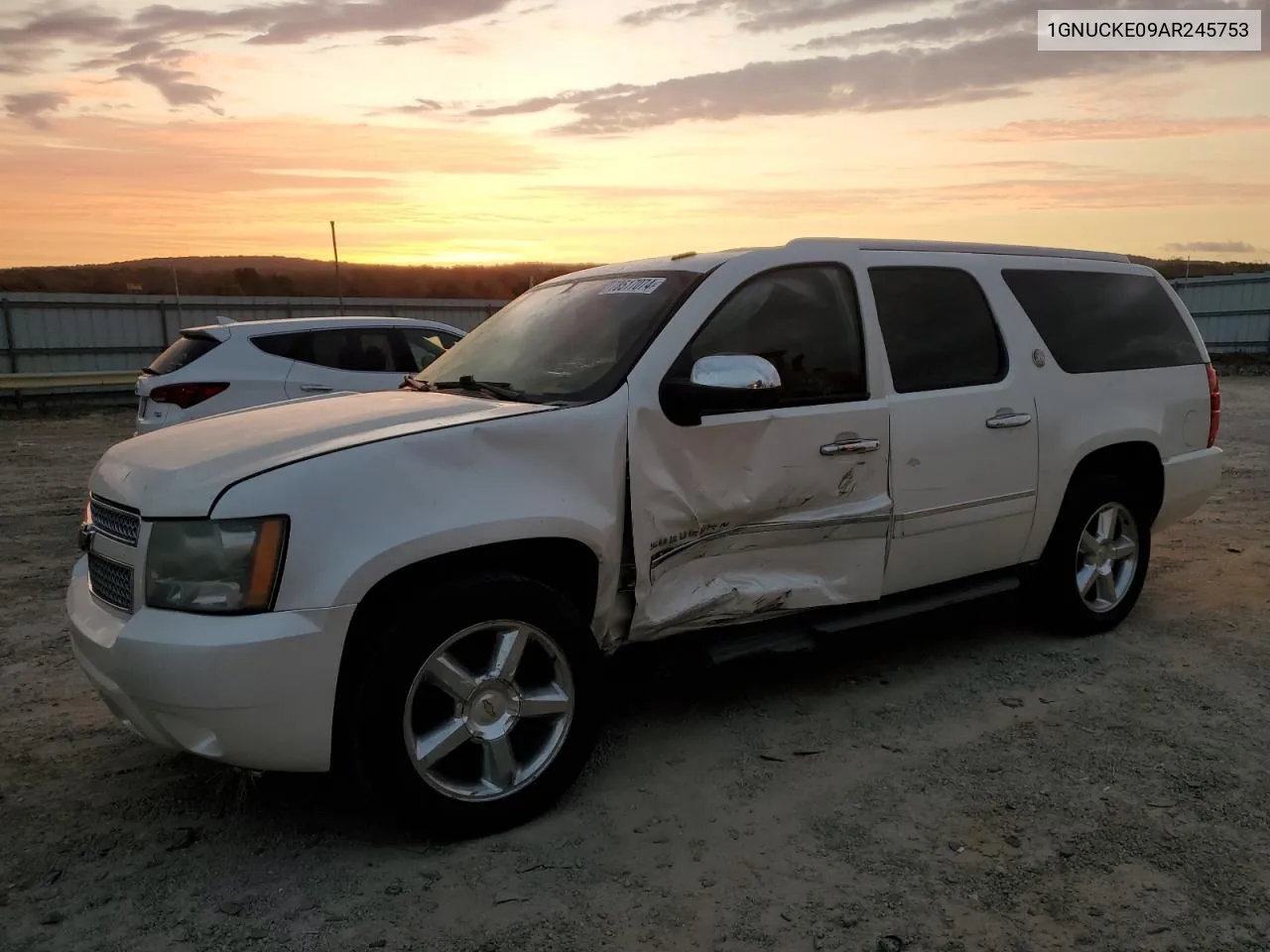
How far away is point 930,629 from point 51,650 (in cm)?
448

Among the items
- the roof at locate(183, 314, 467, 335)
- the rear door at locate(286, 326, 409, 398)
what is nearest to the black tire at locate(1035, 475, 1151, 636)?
the rear door at locate(286, 326, 409, 398)

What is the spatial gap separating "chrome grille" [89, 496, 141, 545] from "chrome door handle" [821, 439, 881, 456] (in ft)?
7.88

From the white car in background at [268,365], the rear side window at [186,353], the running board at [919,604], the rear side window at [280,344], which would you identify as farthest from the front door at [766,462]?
the rear side window at [186,353]

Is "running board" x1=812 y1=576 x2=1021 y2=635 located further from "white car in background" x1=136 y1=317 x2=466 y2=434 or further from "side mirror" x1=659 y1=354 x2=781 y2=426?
"white car in background" x1=136 y1=317 x2=466 y2=434

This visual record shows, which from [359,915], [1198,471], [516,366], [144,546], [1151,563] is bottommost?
[1151,563]

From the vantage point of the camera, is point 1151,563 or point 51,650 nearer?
point 51,650

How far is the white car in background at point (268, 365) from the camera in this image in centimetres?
832

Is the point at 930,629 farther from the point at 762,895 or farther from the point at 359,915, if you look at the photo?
the point at 359,915

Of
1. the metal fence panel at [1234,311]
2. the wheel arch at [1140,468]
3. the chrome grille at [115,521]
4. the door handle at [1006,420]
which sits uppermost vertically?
the chrome grille at [115,521]

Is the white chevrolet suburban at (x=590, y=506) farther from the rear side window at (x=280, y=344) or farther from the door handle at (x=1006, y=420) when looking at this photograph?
the rear side window at (x=280, y=344)

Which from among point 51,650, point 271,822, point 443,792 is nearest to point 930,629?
point 443,792

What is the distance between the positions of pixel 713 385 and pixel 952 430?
139cm

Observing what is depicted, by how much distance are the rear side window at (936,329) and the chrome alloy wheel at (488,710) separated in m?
1.92

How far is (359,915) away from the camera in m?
2.78
